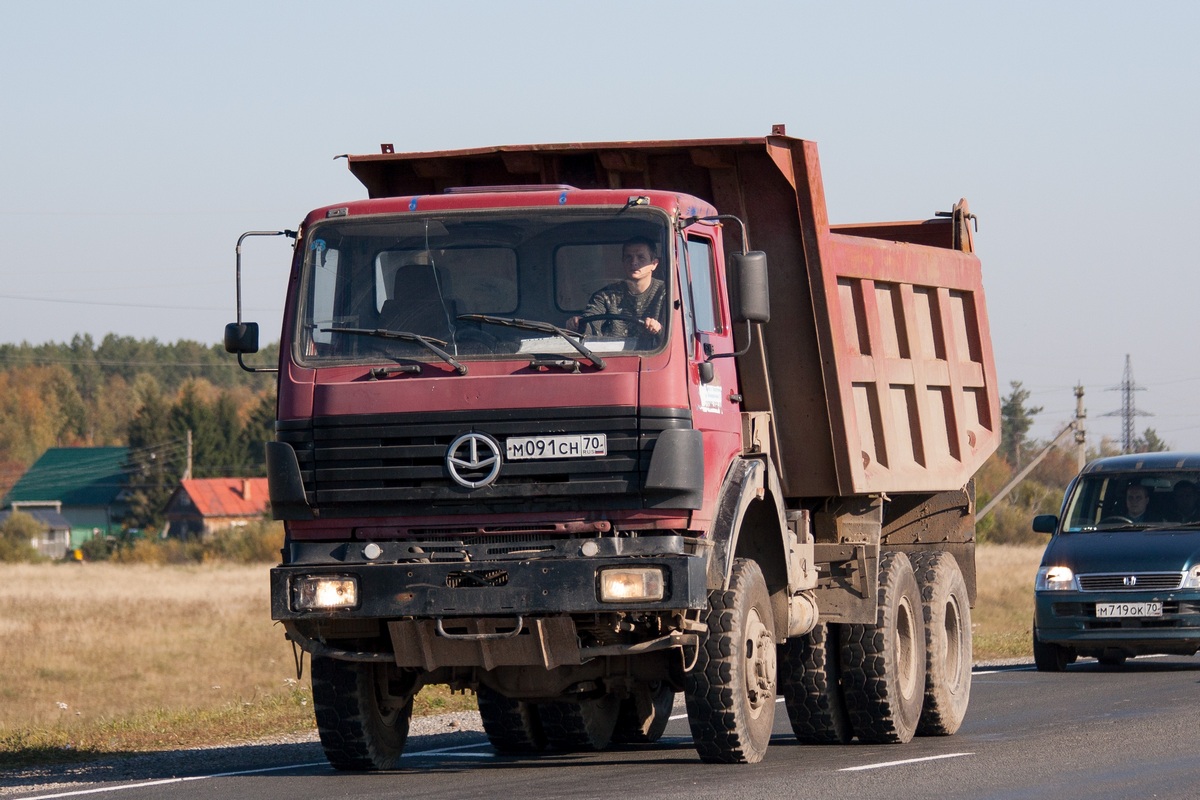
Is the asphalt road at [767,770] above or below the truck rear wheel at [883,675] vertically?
below

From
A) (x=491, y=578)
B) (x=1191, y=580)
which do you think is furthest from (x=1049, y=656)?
(x=491, y=578)

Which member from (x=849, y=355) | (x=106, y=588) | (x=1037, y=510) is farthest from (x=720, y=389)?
(x=1037, y=510)

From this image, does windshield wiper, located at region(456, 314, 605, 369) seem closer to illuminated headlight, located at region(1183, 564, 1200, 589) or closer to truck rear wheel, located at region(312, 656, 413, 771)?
truck rear wheel, located at region(312, 656, 413, 771)

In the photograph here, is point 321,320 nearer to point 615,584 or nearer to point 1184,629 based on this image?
point 615,584

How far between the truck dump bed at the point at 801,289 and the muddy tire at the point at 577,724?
1.99 m

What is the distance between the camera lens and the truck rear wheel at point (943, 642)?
12.7 meters

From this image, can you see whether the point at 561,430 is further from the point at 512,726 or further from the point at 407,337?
the point at 512,726

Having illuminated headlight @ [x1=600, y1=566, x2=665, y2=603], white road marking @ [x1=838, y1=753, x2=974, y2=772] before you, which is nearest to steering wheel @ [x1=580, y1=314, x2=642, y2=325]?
illuminated headlight @ [x1=600, y1=566, x2=665, y2=603]

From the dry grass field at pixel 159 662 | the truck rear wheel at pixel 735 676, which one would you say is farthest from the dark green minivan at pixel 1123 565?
the truck rear wheel at pixel 735 676

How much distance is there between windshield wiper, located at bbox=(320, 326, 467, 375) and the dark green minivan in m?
9.49

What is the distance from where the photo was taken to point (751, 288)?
935 cm

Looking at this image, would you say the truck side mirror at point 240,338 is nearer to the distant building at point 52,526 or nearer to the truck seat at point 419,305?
the truck seat at point 419,305

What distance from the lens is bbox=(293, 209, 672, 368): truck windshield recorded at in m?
9.23

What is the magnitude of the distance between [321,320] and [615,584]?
2.05 meters
